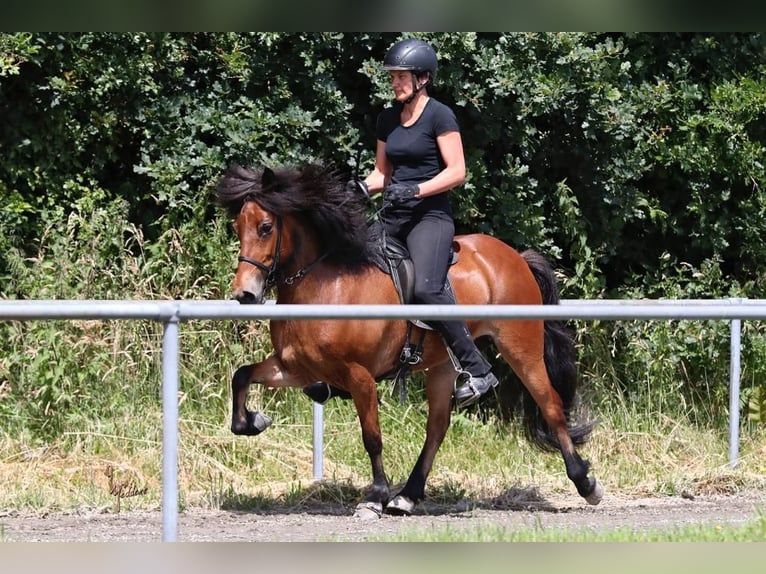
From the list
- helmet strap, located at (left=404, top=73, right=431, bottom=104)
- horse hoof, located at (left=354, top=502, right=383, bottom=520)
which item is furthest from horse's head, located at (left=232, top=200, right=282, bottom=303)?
horse hoof, located at (left=354, top=502, right=383, bottom=520)

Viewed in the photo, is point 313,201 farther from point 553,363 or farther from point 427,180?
point 553,363

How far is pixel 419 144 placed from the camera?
616cm

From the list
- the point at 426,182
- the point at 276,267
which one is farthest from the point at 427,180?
the point at 276,267

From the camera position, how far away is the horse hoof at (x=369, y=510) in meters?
6.06

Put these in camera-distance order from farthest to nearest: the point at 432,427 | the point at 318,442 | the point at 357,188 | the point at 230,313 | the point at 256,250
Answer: the point at 318,442 < the point at 432,427 < the point at 357,188 < the point at 256,250 < the point at 230,313

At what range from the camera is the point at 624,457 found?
743cm

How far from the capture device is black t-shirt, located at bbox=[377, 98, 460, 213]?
6.14 metres

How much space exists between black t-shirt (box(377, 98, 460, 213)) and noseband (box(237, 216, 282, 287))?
0.74 m

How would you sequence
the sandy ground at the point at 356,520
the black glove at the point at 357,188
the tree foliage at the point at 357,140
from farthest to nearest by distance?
the tree foliage at the point at 357,140, the black glove at the point at 357,188, the sandy ground at the point at 356,520

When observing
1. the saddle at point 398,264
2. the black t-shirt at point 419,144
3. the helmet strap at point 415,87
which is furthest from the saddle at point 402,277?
the helmet strap at point 415,87

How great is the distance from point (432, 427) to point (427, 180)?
1.48m

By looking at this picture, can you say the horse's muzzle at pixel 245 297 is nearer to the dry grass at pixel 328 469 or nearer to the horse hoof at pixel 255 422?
the horse hoof at pixel 255 422

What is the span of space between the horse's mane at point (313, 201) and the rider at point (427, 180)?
231 millimetres
